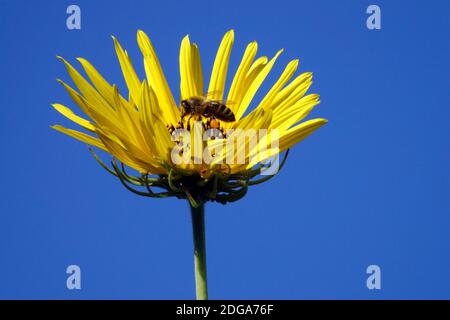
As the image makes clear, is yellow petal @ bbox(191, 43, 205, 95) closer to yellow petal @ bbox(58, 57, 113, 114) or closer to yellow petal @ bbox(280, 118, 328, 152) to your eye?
yellow petal @ bbox(58, 57, 113, 114)

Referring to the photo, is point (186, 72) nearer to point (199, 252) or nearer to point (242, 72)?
point (242, 72)

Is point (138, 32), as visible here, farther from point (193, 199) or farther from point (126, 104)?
point (193, 199)

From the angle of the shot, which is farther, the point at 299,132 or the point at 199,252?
the point at 299,132

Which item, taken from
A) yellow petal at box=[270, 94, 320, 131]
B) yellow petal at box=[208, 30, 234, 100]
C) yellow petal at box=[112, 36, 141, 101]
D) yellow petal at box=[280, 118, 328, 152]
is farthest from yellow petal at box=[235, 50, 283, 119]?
yellow petal at box=[280, 118, 328, 152]

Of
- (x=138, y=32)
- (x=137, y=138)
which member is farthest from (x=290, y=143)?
(x=138, y=32)

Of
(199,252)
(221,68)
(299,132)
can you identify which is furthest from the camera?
(221,68)

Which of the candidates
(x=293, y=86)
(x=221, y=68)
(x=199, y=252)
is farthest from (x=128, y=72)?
(x=199, y=252)
